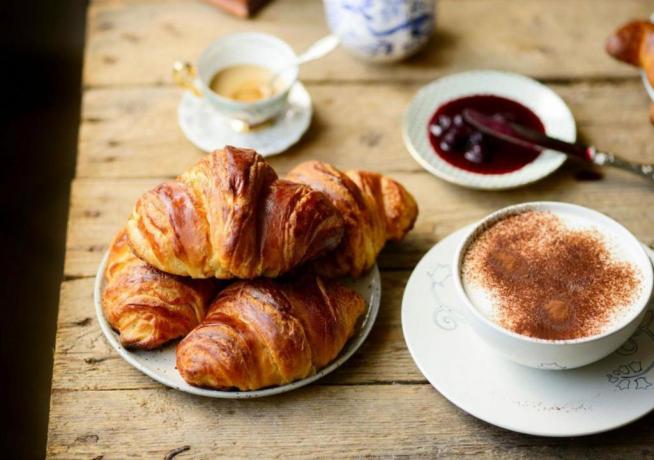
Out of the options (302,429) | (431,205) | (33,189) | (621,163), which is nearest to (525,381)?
(302,429)

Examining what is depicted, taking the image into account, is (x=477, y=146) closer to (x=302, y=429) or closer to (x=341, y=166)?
(x=341, y=166)

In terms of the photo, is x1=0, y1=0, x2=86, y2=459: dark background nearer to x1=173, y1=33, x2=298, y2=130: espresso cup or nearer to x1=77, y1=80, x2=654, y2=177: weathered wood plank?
x1=77, y1=80, x2=654, y2=177: weathered wood plank

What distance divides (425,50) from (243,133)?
1.65 feet

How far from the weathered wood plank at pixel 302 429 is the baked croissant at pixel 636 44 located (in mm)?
816

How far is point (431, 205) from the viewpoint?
4.98 ft

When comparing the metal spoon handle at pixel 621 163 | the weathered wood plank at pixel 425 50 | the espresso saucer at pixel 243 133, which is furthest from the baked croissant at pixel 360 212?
the weathered wood plank at pixel 425 50

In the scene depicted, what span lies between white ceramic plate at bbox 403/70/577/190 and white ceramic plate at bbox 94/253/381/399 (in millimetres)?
336

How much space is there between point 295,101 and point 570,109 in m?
0.57

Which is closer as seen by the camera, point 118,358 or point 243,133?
point 118,358

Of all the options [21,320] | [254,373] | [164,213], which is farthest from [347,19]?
[21,320]

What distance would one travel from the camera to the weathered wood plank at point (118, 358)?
1237mm

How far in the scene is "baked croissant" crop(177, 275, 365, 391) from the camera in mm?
1112

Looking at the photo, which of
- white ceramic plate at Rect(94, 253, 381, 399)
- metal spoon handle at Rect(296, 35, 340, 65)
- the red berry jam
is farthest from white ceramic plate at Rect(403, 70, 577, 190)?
white ceramic plate at Rect(94, 253, 381, 399)

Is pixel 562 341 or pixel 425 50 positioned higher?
pixel 562 341
